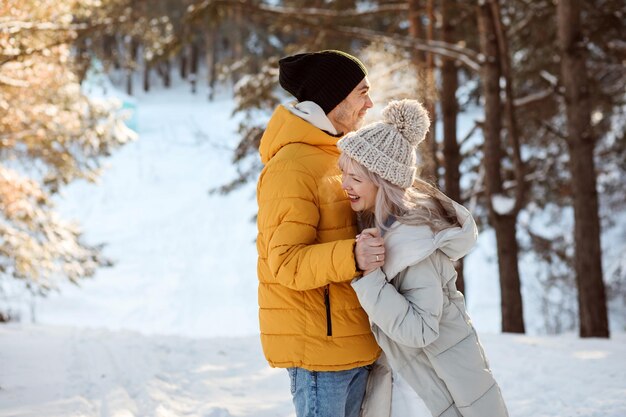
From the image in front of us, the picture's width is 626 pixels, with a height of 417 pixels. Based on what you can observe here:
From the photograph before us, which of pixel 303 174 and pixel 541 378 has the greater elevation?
pixel 303 174

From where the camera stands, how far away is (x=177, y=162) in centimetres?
3266

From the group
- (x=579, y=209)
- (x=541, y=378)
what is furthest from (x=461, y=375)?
(x=579, y=209)

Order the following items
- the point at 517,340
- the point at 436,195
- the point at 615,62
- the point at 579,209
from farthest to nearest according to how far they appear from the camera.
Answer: the point at 615,62 → the point at 579,209 → the point at 517,340 → the point at 436,195

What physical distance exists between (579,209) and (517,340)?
2.40 metres

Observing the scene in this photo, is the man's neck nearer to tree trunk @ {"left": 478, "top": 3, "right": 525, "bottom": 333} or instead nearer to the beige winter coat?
the beige winter coat

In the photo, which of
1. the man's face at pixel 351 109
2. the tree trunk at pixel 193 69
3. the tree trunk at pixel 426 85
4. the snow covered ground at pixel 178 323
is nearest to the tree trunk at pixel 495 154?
the tree trunk at pixel 426 85

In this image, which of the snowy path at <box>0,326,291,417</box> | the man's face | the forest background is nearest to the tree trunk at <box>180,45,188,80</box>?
the forest background

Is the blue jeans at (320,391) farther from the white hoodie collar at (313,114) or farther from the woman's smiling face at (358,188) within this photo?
the white hoodie collar at (313,114)

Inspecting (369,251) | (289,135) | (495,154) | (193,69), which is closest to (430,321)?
(369,251)

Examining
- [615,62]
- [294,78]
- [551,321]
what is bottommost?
[551,321]

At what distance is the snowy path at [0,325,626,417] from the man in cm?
267

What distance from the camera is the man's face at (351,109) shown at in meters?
2.96

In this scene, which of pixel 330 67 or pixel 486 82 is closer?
pixel 330 67

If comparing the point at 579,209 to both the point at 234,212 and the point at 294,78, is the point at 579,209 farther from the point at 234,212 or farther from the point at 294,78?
the point at 234,212
